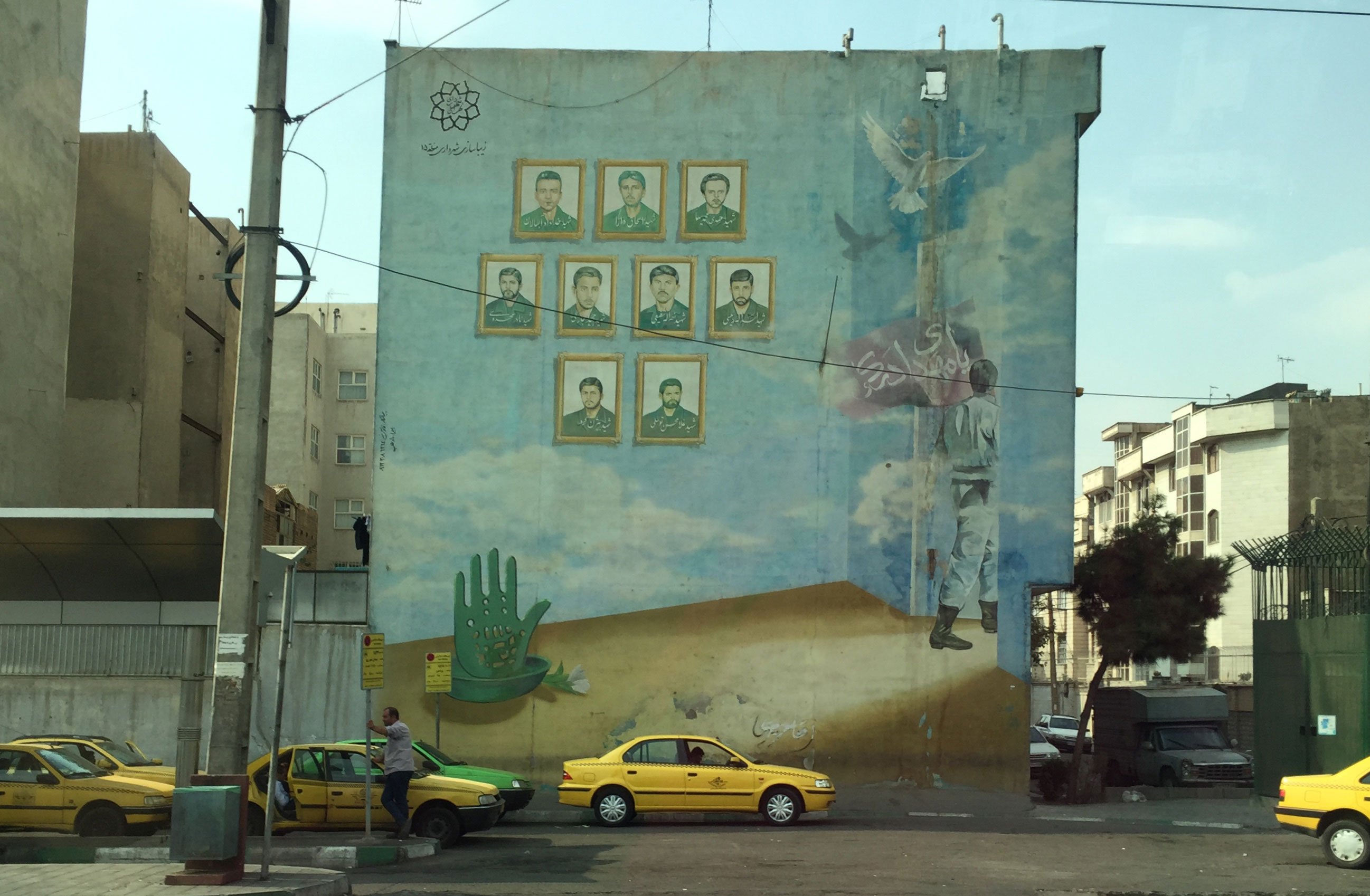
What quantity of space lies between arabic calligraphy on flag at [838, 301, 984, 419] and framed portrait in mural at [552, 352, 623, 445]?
4594 millimetres

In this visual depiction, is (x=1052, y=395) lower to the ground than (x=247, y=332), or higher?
higher

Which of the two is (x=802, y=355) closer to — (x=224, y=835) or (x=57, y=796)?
(x=57, y=796)

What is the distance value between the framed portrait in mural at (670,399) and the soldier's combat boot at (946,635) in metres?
5.88

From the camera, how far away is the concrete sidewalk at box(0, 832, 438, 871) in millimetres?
16641

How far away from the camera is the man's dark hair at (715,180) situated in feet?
100

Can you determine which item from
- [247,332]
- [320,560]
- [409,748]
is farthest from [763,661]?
[320,560]

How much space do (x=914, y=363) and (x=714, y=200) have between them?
17.5ft

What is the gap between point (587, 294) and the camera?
3045cm

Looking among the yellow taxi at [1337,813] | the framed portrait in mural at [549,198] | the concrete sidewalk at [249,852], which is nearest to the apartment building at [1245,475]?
the framed portrait in mural at [549,198]

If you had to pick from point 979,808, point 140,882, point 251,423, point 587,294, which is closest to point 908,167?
point 587,294

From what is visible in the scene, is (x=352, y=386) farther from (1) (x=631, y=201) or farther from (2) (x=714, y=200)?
(2) (x=714, y=200)

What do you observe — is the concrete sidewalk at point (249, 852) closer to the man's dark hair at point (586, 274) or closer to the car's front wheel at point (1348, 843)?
the car's front wheel at point (1348, 843)

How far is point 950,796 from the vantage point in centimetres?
2861

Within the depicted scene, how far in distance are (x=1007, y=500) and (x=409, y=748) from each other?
1469cm
